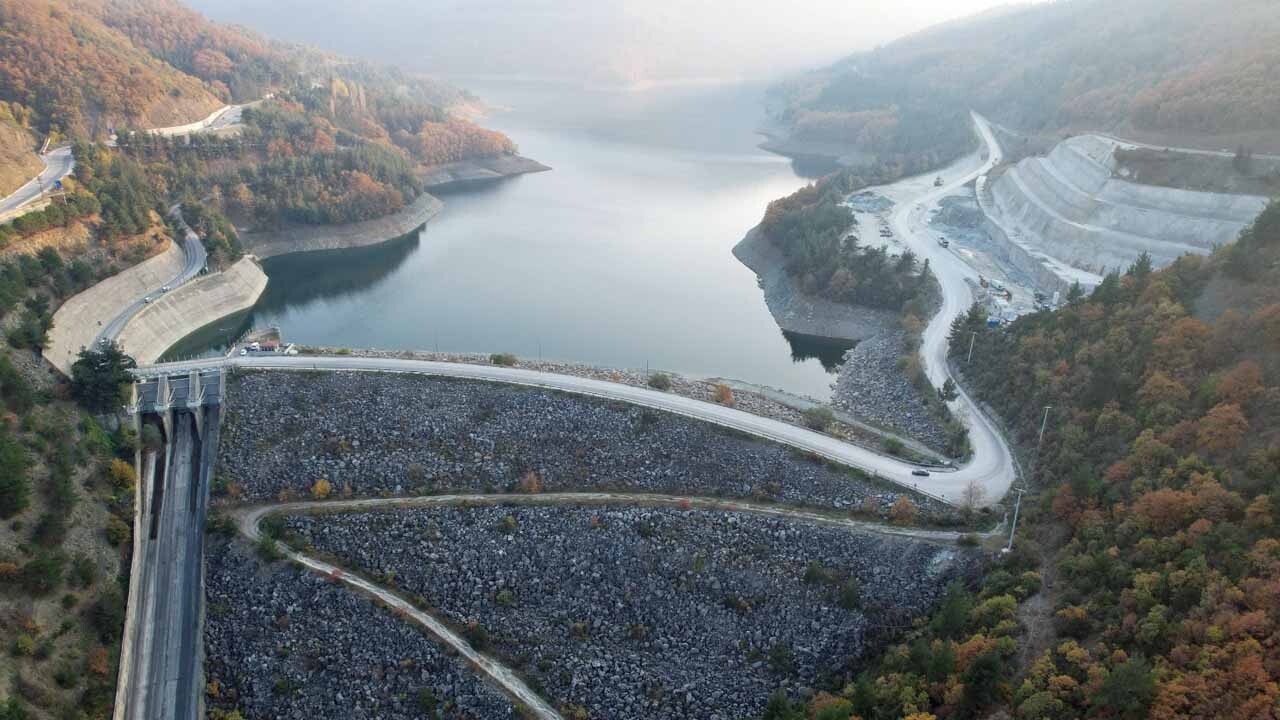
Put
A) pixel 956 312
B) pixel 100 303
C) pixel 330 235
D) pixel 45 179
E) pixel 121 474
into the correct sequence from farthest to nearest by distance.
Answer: pixel 330 235, pixel 956 312, pixel 45 179, pixel 100 303, pixel 121 474

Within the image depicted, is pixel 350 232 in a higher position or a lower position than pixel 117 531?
higher

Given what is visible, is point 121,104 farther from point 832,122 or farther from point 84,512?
point 832,122

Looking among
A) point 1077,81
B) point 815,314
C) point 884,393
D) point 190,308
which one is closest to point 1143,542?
point 884,393

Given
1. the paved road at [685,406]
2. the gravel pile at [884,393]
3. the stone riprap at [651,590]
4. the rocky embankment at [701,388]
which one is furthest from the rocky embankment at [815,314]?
the stone riprap at [651,590]

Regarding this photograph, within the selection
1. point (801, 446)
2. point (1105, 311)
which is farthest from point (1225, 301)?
point (801, 446)

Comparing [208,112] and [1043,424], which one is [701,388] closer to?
[1043,424]

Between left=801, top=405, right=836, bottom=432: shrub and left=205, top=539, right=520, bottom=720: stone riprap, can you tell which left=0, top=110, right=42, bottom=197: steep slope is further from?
left=801, top=405, right=836, bottom=432: shrub

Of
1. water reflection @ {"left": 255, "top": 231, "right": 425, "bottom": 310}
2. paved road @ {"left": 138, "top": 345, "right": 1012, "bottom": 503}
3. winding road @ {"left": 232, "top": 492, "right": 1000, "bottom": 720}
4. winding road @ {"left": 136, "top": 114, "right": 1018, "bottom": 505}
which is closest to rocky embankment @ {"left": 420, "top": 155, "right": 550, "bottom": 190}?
water reflection @ {"left": 255, "top": 231, "right": 425, "bottom": 310}
